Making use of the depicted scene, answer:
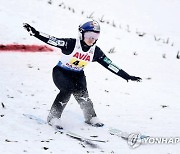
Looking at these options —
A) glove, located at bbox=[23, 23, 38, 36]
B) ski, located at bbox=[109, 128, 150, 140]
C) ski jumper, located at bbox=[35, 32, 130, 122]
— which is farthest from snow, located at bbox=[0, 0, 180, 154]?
glove, located at bbox=[23, 23, 38, 36]

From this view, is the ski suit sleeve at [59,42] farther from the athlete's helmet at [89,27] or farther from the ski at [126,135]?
the ski at [126,135]

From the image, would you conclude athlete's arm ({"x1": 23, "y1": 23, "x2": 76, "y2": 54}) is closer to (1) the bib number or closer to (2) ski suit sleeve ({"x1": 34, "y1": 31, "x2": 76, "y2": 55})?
(2) ski suit sleeve ({"x1": 34, "y1": 31, "x2": 76, "y2": 55})

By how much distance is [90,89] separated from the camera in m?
7.61

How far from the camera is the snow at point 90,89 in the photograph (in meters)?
5.20

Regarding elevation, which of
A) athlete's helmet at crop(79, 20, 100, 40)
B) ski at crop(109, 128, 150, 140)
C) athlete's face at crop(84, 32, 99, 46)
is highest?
athlete's helmet at crop(79, 20, 100, 40)

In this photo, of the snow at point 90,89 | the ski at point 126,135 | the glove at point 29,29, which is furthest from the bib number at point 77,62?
the ski at point 126,135

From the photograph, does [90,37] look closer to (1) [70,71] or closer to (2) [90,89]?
(1) [70,71]

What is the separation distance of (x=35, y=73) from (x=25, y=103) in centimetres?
154

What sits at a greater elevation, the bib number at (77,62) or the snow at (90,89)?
the bib number at (77,62)

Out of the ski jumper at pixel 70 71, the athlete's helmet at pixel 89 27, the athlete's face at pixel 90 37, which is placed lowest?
the ski jumper at pixel 70 71

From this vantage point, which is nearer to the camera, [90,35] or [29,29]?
[29,29]

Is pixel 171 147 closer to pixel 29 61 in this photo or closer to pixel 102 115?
pixel 102 115

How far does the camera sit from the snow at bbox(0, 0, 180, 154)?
520cm

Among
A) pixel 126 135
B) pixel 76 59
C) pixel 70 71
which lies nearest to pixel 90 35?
pixel 76 59
